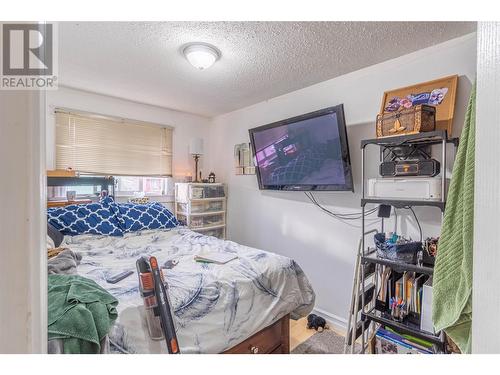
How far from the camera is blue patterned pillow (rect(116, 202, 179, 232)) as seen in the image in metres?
2.59

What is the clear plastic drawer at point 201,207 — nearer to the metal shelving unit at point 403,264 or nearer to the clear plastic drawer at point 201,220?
the clear plastic drawer at point 201,220

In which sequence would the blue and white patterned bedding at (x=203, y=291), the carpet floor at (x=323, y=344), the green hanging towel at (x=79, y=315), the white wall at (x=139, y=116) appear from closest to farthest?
the green hanging towel at (x=79, y=315) < the blue and white patterned bedding at (x=203, y=291) < the carpet floor at (x=323, y=344) < the white wall at (x=139, y=116)

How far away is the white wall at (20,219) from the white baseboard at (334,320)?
247 cm

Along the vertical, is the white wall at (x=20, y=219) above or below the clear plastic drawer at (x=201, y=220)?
above

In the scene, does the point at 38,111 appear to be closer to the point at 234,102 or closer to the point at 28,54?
the point at 28,54

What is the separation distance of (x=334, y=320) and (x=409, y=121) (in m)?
1.86

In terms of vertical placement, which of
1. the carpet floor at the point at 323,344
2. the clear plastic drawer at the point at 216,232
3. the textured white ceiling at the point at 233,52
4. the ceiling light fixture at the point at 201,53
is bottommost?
the carpet floor at the point at 323,344

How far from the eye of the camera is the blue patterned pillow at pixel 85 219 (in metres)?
2.29

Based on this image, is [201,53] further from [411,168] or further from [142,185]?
[142,185]

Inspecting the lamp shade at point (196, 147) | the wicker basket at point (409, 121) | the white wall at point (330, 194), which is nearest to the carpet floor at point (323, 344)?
the white wall at point (330, 194)

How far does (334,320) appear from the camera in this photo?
2.43 meters

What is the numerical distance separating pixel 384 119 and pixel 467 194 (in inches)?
46.9

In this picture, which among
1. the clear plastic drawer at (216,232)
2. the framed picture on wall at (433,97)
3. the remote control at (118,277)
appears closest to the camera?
the remote control at (118,277)
